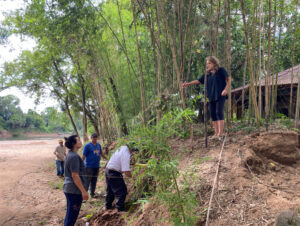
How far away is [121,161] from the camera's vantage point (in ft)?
9.46

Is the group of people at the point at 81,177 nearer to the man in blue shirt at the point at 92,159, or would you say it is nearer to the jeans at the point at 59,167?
the man in blue shirt at the point at 92,159

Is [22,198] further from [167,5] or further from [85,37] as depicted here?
[167,5]

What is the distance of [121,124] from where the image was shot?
5.51 m

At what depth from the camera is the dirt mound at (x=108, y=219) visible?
2774 mm

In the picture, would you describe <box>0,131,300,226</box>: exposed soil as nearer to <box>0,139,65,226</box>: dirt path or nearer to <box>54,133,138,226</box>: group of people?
<box>0,139,65,226</box>: dirt path

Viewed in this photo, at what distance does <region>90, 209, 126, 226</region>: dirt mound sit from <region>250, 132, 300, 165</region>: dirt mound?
1.88 metres

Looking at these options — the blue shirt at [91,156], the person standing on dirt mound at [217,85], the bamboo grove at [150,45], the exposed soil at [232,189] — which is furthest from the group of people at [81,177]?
the person standing on dirt mound at [217,85]

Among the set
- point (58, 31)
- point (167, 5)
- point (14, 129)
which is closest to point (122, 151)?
point (167, 5)

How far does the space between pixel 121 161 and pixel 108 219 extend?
2.54 ft

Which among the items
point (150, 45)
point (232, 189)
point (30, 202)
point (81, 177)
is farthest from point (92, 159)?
point (232, 189)

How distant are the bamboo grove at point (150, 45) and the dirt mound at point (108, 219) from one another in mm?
1127

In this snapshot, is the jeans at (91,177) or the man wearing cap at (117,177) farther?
the jeans at (91,177)

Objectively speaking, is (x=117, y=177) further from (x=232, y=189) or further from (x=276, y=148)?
(x=276, y=148)

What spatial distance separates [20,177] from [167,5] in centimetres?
642
